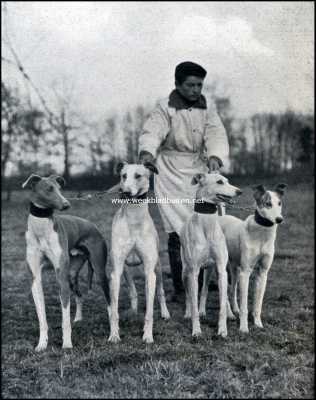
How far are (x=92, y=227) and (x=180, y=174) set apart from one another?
1591mm

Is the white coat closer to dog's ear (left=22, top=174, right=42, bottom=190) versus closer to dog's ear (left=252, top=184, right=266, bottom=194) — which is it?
dog's ear (left=252, top=184, right=266, bottom=194)

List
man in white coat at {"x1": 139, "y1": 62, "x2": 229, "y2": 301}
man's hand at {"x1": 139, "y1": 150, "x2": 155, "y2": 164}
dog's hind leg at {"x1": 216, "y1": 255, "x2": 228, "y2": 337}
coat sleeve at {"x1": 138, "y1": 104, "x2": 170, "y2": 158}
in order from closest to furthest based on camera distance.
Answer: dog's hind leg at {"x1": 216, "y1": 255, "x2": 228, "y2": 337} → man's hand at {"x1": 139, "y1": 150, "x2": 155, "y2": 164} → coat sleeve at {"x1": 138, "y1": 104, "x2": 170, "y2": 158} → man in white coat at {"x1": 139, "y1": 62, "x2": 229, "y2": 301}

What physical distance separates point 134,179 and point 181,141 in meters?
1.78

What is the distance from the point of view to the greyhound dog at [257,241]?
18.5 ft

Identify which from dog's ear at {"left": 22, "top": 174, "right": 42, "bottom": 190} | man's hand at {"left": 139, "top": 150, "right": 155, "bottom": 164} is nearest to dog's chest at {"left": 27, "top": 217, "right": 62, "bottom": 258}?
dog's ear at {"left": 22, "top": 174, "right": 42, "bottom": 190}

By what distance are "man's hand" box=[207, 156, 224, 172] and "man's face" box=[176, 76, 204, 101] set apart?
96cm

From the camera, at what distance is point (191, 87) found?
666cm

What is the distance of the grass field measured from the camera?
13.3ft

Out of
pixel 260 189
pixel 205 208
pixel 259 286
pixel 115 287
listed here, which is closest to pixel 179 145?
pixel 205 208

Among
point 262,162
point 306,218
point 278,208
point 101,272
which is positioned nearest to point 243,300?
point 278,208

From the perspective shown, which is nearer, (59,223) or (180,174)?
(59,223)

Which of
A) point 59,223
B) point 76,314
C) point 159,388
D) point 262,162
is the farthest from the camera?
point 262,162

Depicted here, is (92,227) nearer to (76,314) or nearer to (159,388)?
(76,314)

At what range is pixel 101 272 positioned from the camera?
239 inches
